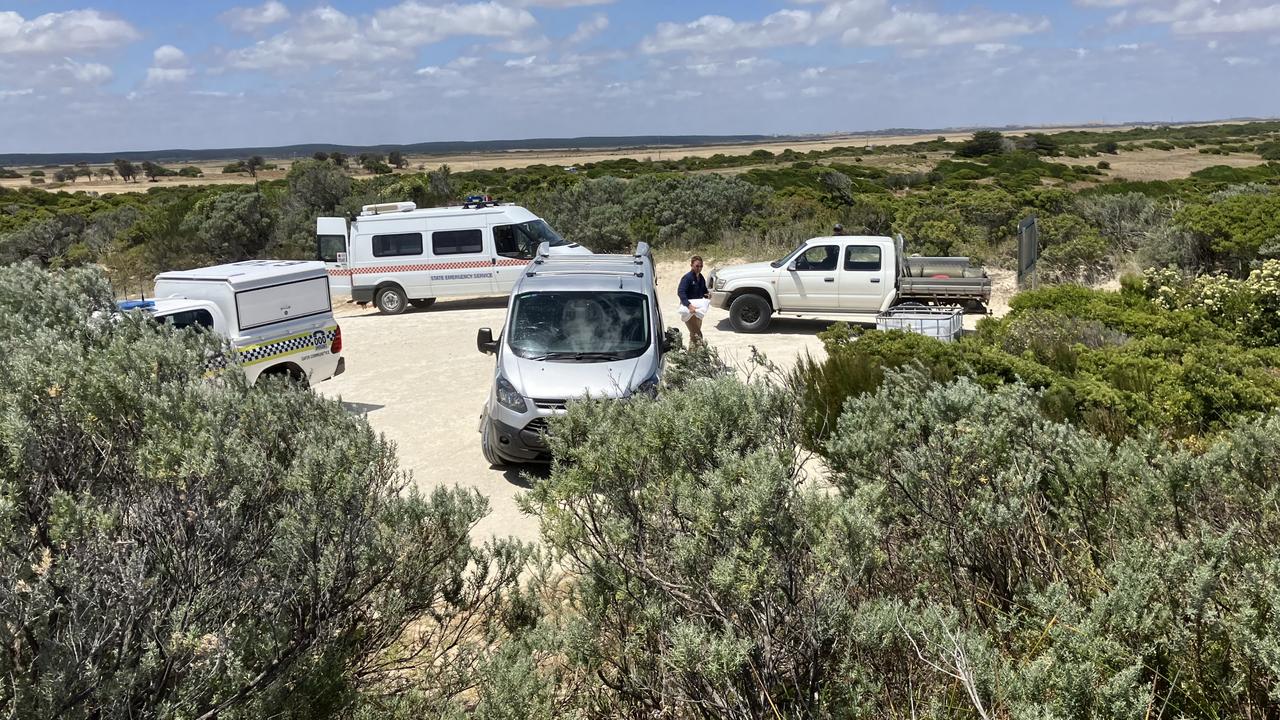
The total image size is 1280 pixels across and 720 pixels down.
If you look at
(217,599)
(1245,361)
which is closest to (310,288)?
(217,599)

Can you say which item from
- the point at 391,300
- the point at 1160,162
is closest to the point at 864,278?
the point at 391,300

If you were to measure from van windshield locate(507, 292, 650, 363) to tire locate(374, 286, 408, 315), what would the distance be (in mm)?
10498

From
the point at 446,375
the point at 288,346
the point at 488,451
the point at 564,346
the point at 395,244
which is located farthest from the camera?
the point at 395,244

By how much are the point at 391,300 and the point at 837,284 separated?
30.9ft

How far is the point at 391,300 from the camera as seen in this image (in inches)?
750

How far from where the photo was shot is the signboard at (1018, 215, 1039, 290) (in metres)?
15.1

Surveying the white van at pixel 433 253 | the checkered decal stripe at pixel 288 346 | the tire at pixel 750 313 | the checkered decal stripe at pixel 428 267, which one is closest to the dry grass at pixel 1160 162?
the tire at pixel 750 313

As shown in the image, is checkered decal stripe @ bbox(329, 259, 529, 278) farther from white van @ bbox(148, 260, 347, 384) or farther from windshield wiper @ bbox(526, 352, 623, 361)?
windshield wiper @ bbox(526, 352, 623, 361)

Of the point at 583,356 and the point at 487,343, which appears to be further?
the point at 487,343

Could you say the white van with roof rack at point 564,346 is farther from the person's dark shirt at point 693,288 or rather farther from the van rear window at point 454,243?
the van rear window at point 454,243

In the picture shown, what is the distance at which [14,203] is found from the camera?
4453cm

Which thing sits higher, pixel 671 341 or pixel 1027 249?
pixel 1027 249

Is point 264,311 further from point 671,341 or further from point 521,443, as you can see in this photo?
point 671,341

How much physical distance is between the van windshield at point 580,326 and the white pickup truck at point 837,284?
6332 millimetres
